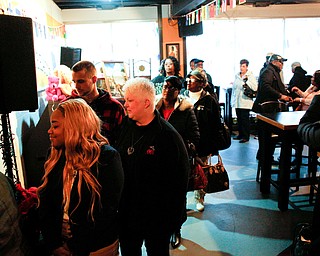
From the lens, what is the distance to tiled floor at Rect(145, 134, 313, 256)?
108 inches

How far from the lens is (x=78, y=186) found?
1449 millimetres

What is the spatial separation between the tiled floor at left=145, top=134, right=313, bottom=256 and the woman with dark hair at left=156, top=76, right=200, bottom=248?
31 centimetres

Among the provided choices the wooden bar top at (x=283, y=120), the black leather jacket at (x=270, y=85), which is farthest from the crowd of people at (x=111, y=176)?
the black leather jacket at (x=270, y=85)

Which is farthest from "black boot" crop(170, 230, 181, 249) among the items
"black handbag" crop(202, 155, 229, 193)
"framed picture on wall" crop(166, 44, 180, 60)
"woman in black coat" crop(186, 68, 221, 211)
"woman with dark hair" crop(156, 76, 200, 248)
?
"framed picture on wall" crop(166, 44, 180, 60)

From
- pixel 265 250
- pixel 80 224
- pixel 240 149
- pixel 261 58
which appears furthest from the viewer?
pixel 261 58

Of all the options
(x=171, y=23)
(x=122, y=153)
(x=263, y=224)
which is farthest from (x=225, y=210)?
(x=171, y=23)

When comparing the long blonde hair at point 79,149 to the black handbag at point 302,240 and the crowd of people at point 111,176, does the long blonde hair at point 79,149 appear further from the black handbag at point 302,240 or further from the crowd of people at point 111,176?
the black handbag at point 302,240

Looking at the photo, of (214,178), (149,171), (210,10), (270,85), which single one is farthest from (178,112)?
(270,85)

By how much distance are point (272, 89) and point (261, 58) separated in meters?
2.93

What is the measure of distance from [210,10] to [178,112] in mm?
2458

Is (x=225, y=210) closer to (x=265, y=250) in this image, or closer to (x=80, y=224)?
(x=265, y=250)

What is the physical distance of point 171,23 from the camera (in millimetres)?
6887

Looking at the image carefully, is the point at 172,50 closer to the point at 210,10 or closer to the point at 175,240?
the point at 210,10

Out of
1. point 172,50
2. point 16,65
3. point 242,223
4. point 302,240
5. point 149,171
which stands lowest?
point 242,223
